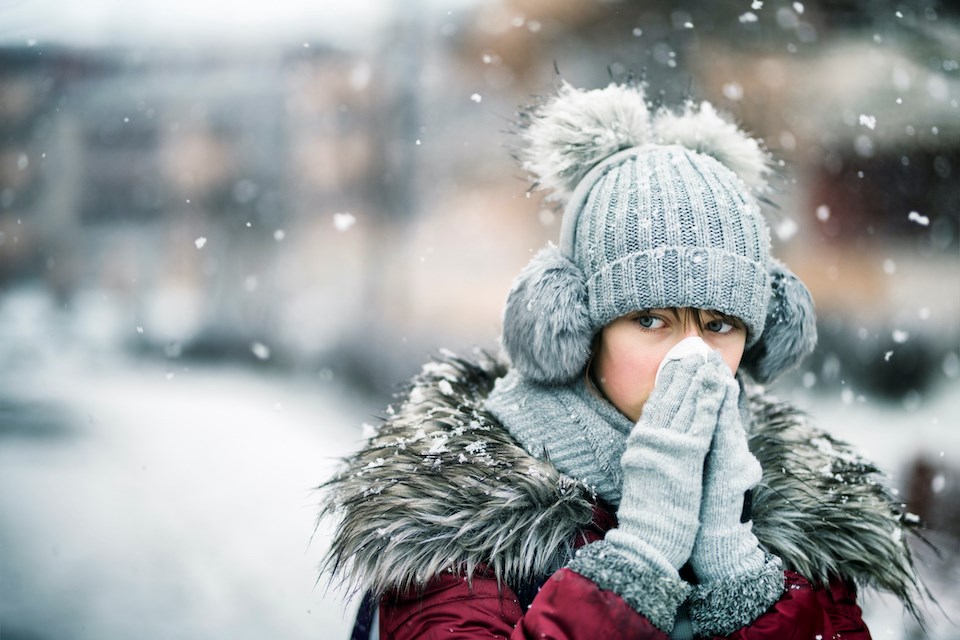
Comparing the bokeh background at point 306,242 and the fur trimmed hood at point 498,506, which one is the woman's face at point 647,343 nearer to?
the fur trimmed hood at point 498,506

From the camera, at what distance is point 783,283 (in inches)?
63.6

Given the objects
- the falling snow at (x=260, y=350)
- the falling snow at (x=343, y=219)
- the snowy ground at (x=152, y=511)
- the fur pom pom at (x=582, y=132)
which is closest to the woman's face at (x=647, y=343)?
the fur pom pom at (x=582, y=132)

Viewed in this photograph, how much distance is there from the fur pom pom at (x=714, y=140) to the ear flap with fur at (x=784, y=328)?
198 millimetres

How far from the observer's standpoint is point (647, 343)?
1427mm

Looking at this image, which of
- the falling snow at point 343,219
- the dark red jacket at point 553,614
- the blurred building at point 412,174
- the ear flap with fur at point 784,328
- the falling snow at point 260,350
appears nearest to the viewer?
the dark red jacket at point 553,614

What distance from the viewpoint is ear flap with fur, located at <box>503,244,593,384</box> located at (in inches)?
56.7

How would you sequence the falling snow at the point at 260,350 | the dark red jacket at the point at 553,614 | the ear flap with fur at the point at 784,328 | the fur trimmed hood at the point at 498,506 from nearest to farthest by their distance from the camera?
1. the dark red jacket at the point at 553,614
2. the fur trimmed hood at the point at 498,506
3. the ear flap with fur at the point at 784,328
4. the falling snow at the point at 260,350

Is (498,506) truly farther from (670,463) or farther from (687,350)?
(687,350)

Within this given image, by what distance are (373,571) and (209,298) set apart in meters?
3.50

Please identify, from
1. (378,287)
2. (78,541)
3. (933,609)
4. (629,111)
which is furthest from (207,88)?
(933,609)

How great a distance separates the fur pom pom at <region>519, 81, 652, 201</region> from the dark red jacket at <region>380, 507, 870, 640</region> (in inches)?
25.7

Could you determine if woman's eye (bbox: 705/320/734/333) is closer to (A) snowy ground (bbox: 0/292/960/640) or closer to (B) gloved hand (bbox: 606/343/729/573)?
(B) gloved hand (bbox: 606/343/729/573)

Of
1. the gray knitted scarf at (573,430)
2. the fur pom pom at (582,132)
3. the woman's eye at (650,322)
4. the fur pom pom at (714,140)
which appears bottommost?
the gray knitted scarf at (573,430)

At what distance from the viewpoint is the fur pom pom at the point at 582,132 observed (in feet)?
5.27
